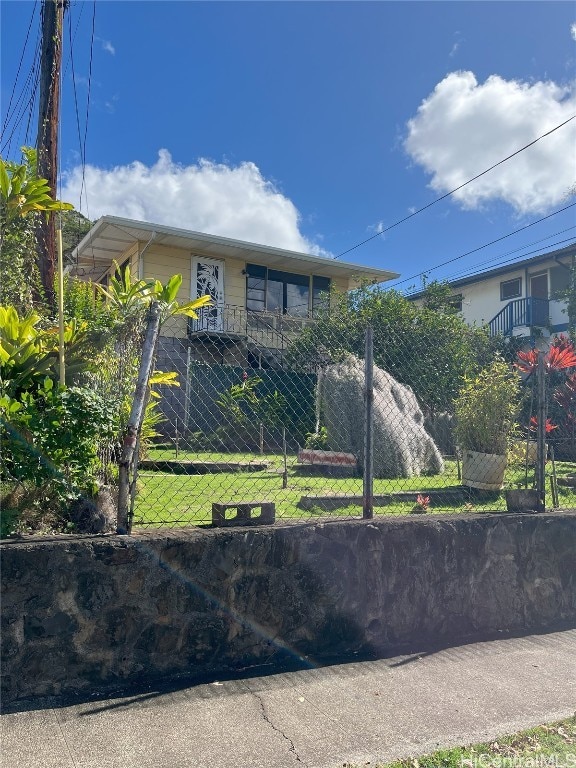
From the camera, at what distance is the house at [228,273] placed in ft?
44.9

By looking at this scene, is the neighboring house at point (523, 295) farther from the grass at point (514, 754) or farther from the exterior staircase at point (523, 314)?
the grass at point (514, 754)

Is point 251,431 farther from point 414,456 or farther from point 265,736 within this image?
point 265,736

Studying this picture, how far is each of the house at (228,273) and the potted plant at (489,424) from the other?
20.9ft

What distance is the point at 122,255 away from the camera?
1602 cm

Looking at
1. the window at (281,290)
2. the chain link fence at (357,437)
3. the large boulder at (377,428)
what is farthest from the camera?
the window at (281,290)

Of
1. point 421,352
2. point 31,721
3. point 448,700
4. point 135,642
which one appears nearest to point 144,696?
point 135,642

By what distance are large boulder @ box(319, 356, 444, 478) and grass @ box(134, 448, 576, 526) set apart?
280 millimetres

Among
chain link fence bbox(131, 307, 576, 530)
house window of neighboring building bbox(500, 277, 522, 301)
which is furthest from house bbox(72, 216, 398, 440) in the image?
house window of neighboring building bbox(500, 277, 522, 301)

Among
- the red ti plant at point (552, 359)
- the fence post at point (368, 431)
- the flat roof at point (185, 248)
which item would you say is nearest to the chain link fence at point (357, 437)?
the fence post at point (368, 431)

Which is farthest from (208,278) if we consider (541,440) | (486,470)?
(541,440)

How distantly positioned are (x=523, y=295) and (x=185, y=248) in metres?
13.9

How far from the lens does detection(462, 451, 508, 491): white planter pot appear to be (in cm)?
612

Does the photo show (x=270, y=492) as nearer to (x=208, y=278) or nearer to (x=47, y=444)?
(x=47, y=444)

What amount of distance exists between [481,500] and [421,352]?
105 inches
